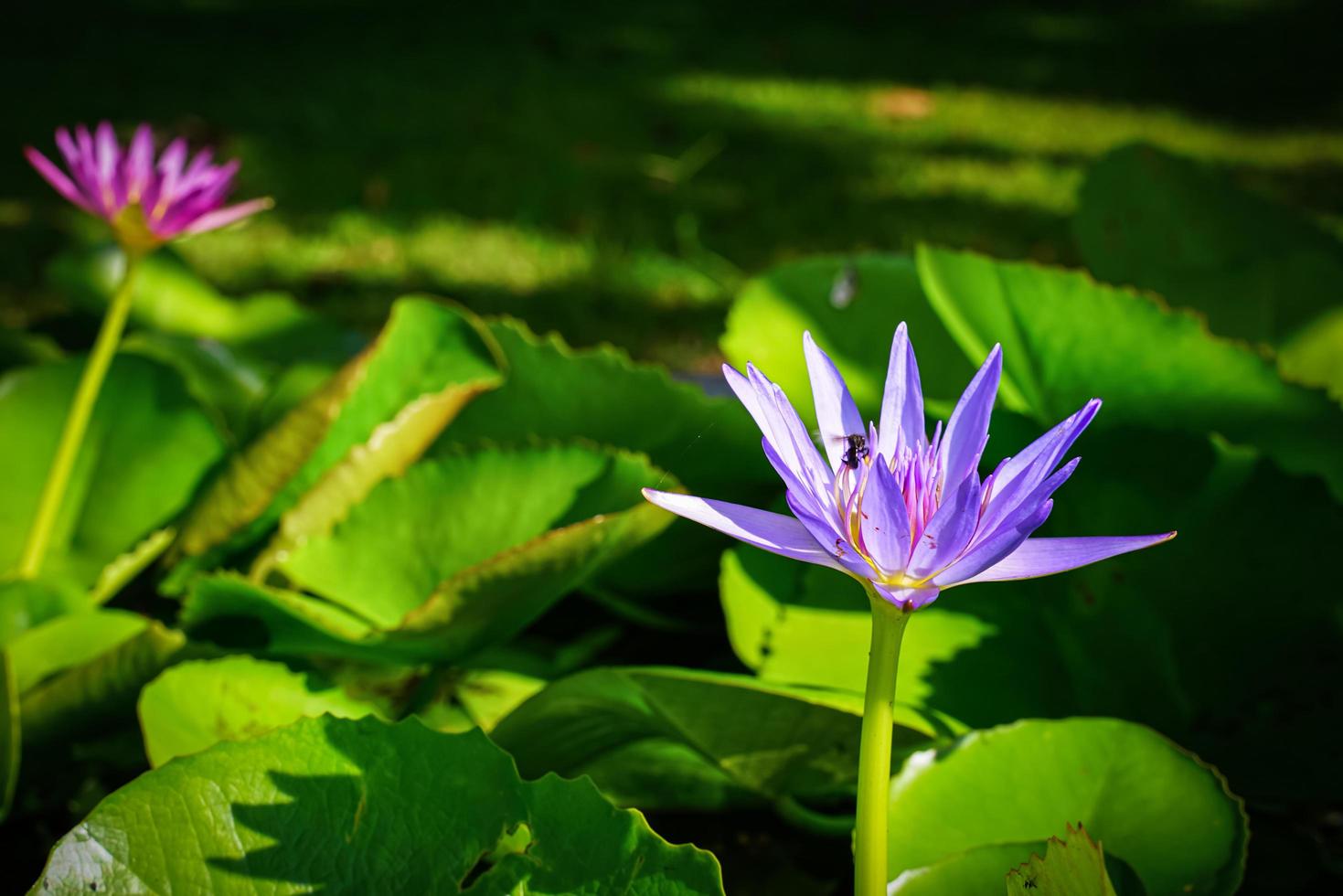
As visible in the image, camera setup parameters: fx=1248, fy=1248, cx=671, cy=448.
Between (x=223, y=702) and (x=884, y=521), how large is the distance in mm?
450

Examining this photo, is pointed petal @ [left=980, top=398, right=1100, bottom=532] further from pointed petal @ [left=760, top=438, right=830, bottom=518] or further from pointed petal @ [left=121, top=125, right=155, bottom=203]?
pointed petal @ [left=121, top=125, right=155, bottom=203]

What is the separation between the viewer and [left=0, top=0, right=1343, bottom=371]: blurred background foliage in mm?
2436

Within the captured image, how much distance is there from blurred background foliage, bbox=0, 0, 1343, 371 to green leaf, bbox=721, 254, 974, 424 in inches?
26.8

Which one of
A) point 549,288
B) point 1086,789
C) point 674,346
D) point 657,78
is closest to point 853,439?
point 1086,789

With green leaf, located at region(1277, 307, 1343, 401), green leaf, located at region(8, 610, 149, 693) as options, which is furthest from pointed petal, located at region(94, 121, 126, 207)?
green leaf, located at region(1277, 307, 1343, 401)

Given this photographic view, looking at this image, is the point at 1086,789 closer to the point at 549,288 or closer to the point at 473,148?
the point at 549,288

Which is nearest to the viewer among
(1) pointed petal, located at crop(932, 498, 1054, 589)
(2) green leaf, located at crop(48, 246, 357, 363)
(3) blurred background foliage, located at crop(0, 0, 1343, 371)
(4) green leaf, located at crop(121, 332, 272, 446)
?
(1) pointed petal, located at crop(932, 498, 1054, 589)

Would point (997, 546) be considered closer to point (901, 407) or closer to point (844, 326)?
point (901, 407)

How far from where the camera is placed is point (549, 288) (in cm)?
233

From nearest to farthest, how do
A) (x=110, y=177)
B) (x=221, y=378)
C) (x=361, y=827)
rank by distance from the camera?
(x=361, y=827) → (x=110, y=177) → (x=221, y=378)

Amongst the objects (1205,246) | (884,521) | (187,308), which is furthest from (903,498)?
(187,308)

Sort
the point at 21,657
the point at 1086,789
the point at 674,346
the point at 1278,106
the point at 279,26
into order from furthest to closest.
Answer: the point at 279,26, the point at 1278,106, the point at 674,346, the point at 21,657, the point at 1086,789

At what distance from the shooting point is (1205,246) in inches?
37.3

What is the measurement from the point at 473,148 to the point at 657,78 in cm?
85
